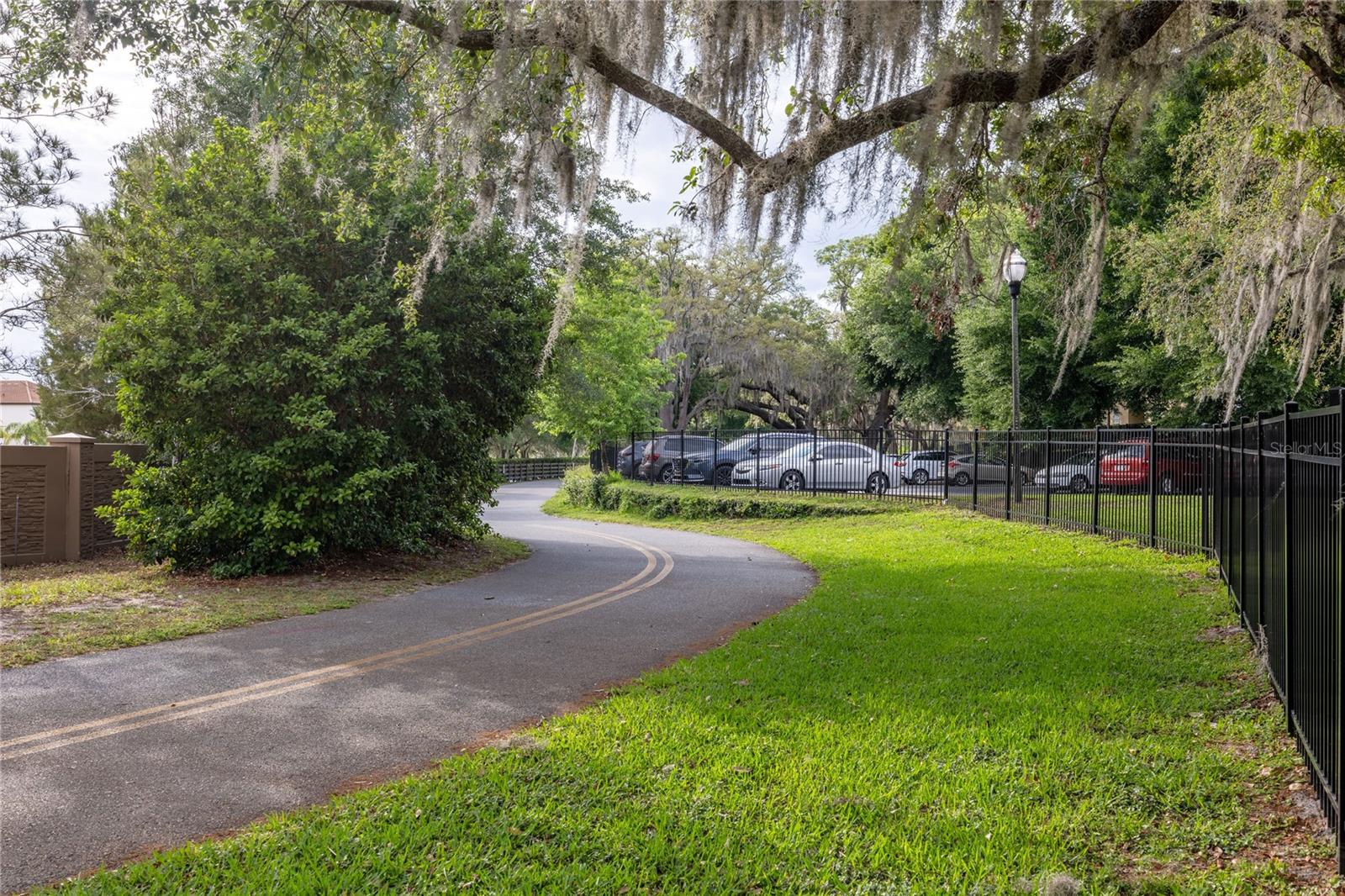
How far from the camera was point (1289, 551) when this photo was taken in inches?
191

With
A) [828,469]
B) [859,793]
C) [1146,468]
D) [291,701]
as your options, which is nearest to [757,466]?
[828,469]

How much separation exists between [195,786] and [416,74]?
25.5ft

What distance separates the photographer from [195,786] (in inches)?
179

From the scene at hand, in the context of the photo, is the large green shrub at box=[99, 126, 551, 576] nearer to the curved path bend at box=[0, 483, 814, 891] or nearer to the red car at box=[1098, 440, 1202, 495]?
the curved path bend at box=[0, 483, 814, 891]

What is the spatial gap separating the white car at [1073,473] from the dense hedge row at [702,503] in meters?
4.52

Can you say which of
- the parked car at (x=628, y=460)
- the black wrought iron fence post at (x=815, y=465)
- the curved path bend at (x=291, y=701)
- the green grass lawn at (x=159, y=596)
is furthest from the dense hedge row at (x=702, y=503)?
the curved path bend at (x=291, y=701)

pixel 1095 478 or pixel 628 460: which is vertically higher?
pixel 628 460

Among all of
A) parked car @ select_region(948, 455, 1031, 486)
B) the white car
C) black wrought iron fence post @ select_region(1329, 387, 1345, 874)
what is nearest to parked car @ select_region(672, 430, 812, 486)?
parked car @ select_region(948, 455, 1031, 486)

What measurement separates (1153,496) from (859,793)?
10334mm

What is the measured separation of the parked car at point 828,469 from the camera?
23.5 meters

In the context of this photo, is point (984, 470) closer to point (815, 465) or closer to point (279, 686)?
point (815, 465)

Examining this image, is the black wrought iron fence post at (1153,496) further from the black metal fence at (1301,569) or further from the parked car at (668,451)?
the parked car at (668,451)

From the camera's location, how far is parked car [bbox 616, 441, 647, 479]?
101 ft

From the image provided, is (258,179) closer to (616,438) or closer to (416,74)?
(416,74)
